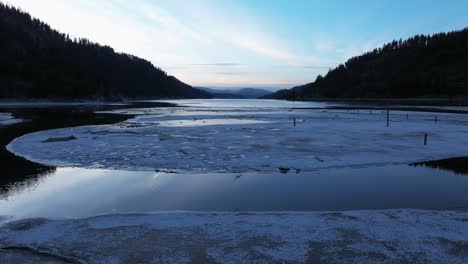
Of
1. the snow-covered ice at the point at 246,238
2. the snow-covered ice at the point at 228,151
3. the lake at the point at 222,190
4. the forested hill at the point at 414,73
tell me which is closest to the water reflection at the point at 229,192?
the lake at the point at 222,190

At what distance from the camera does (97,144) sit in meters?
18.1

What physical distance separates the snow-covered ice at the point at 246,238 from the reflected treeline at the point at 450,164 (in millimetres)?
6769

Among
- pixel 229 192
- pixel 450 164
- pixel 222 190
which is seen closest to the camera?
pixel 229 192

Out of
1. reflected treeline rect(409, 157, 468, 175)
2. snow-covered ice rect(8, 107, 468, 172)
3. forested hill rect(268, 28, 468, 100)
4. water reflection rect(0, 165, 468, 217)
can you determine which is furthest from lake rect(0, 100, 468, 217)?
forested hill rect(268, 28, 468, 100)

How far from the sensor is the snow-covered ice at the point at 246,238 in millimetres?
5289

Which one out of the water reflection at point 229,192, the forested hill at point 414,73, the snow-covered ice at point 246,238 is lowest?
the water reflection at point 229,192

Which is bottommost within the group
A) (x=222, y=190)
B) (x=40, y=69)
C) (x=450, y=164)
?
(x=450, y=164)

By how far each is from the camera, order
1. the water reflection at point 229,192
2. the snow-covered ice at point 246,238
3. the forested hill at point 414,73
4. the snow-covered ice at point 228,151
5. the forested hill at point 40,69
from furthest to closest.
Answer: the forested hill at point 414,73, the forested hill at point 40,69, the snow-covered ice at point 228,151, the water reflection at point 229,192, the snow-covered ice at point 246,238

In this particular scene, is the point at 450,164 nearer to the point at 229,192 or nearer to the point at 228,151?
the point at 228,151

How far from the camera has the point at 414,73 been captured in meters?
146

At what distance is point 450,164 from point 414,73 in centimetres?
15269

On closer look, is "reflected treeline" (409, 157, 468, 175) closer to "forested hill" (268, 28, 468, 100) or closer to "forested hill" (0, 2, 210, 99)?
"forested hill" (268, 28, 468, 100)

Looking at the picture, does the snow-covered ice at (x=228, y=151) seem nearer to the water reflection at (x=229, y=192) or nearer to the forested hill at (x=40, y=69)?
the water reflection at (x=229, y=192)

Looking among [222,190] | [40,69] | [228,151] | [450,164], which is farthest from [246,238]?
[40,69]
